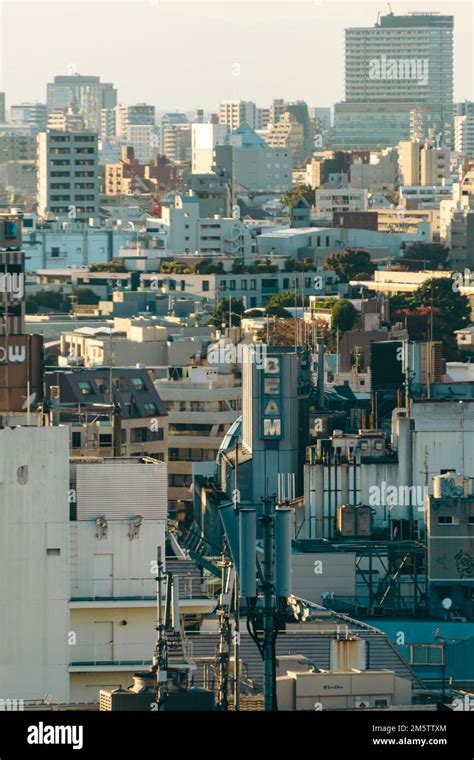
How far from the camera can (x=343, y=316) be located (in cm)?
5228

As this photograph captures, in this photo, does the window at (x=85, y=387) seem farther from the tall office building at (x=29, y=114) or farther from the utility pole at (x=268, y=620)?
the tall office building at (x=29, y=114)

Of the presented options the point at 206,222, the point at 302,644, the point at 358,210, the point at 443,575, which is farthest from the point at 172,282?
the point at 302,644

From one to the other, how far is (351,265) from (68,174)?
1083 inches

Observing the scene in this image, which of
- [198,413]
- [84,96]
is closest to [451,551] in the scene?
[198,413]

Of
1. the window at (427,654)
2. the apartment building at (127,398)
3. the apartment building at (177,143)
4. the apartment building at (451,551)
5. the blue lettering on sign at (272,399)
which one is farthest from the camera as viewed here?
the apartment building at (177,143)

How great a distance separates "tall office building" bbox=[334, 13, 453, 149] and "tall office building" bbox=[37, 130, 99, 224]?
9.56m

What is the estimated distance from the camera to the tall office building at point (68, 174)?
325ft

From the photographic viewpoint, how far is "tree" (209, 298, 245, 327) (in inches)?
2044

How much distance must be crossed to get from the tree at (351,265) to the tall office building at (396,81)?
6271 mm

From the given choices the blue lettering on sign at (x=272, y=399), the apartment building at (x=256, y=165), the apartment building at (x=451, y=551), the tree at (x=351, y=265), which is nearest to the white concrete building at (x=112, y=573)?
the apartment building at (x=451, y=551)

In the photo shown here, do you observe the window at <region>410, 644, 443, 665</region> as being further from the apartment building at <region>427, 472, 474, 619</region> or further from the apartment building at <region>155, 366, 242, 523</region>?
the apartment building at <region>155, 366, 242, 523</region>

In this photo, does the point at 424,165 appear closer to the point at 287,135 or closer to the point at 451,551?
the point at 287,135

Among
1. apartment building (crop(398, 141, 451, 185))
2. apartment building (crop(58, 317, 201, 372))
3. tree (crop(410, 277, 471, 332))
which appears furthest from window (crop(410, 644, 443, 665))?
apartment building (crop(398, 141, 451, 185))
